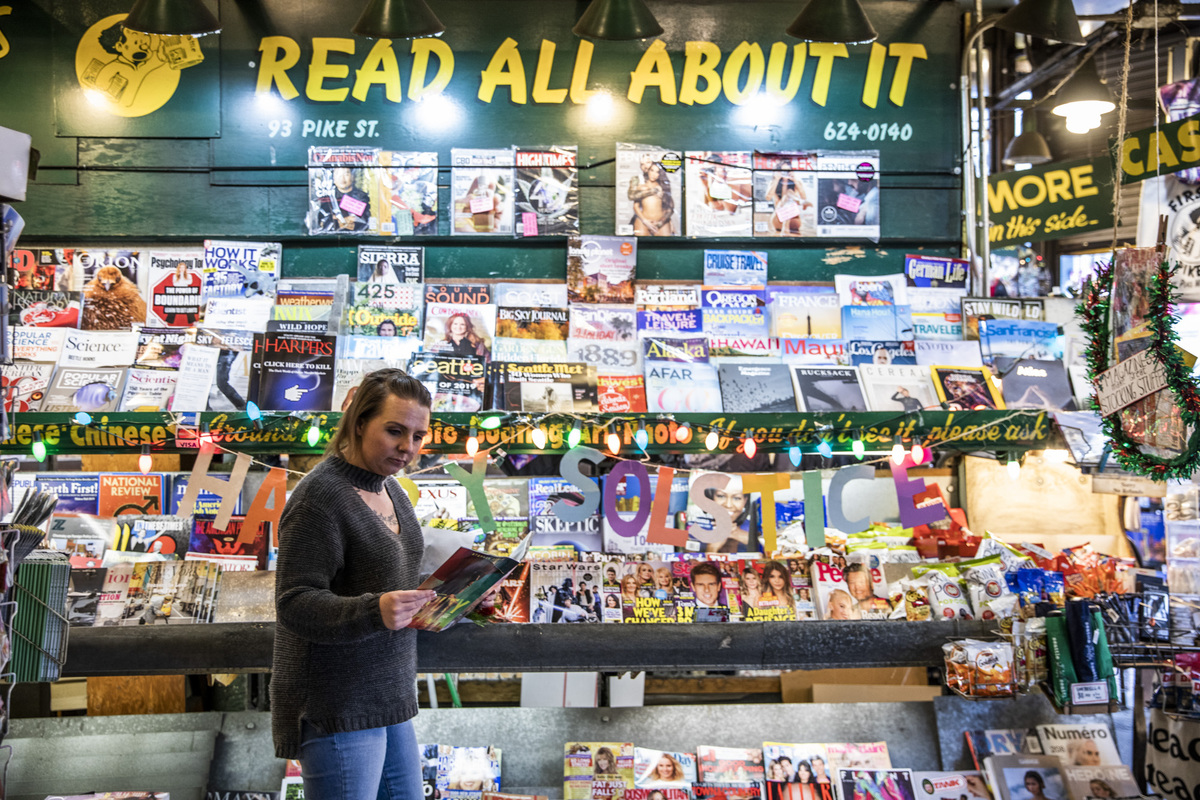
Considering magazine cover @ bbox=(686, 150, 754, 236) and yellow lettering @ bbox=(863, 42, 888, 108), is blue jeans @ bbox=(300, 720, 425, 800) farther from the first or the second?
yellow lettering @ bbox=(863, 42, 888, 108)

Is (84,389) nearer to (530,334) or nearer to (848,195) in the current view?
(530,334)

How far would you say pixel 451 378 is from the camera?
4.19 m

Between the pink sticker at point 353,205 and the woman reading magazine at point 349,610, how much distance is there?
7.96 ft

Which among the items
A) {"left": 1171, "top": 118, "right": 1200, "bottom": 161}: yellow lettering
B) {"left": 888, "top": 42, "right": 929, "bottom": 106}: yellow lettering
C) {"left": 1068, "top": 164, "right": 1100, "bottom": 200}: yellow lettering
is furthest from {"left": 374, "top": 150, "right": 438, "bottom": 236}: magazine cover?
{"left": 1171, "top": 118, "right": 1200, "bottom": 161}: yellow lettering

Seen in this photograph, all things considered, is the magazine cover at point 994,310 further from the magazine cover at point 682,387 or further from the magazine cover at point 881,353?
the magazine cover at point 682,387

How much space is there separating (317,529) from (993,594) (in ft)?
8.95

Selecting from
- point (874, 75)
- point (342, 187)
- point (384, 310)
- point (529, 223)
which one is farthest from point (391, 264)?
point (874, 75)

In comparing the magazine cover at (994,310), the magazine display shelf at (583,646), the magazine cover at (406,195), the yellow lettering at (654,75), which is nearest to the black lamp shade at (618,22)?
the yellow lettering at (654,75)

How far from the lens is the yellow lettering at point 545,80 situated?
15.3 feet

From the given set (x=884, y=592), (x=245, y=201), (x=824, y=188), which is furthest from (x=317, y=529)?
(x=824, y=188)

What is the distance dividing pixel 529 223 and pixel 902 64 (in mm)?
1889

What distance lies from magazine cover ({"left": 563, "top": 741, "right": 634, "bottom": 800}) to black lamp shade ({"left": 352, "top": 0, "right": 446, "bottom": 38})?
9.07 ft

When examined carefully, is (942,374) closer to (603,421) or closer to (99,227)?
(603,421)

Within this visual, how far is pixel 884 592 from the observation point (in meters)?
3.93
